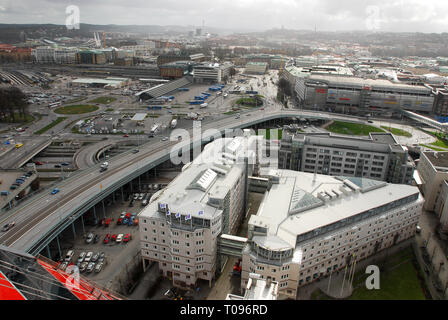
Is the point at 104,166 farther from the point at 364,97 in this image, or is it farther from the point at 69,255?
the point at 364,97

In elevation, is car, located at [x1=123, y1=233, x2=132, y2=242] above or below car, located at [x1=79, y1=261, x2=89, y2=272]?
above

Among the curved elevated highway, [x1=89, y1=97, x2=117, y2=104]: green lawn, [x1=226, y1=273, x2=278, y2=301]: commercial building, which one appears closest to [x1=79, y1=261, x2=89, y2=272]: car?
the curved elevated highway

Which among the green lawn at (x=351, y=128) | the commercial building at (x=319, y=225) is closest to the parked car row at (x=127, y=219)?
the commercial building at (x=319, y=225)

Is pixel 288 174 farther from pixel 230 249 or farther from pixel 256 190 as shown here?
pixel 230 249

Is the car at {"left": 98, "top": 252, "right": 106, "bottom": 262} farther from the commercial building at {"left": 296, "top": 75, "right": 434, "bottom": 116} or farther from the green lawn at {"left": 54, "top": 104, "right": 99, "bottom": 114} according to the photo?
the commercial building at {"left": 296, "top": 75, "right": 434, "bottom": 116}

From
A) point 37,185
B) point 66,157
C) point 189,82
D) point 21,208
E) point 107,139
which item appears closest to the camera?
point 21,208

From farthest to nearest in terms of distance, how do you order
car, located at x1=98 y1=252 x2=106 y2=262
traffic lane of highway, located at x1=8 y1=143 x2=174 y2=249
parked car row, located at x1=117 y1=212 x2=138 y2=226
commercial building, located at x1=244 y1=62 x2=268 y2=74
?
commercial building, located at x1=244 y1=62 x2=268 y2=74 < parked car row, located at x1=117 y1=212 x2=138 y2=226 < car, located at x1=98 y1=252 x2=106 y2=262 < traffic lane of highway, located at x1=8 y1=143 x2=174 y2=249

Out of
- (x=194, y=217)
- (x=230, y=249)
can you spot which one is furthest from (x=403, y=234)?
(x=194, y=217)
